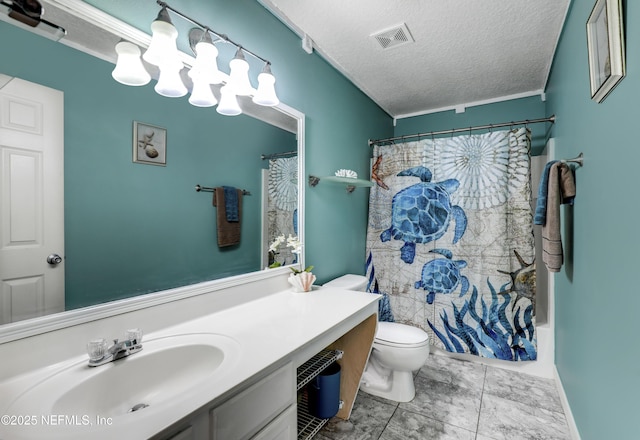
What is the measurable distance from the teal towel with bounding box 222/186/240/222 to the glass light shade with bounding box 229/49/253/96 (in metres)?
0.48

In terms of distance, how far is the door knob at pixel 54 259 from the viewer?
0.94 m

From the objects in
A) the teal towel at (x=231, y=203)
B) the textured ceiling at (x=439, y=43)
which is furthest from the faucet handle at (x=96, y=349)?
the textured ceiling at (x=439, y=43)

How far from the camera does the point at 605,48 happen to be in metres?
1.02

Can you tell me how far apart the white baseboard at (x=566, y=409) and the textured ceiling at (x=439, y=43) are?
7.54ft

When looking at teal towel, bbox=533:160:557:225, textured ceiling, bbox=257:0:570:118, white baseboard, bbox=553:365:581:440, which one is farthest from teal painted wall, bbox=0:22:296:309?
white baseboard, bbox=553:365:581:440

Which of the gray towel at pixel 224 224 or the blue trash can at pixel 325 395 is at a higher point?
the gray towel at pixel 224 224

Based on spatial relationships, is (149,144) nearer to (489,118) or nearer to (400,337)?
(400,337)

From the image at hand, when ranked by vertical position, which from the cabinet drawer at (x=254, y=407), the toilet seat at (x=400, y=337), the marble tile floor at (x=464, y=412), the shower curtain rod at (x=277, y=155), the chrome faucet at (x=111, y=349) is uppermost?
the shower curtain rod at (x=277, y=155)

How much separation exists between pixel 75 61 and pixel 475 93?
302cm

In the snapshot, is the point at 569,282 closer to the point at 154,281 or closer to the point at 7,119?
the point at 154,281

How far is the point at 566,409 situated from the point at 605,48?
196cm

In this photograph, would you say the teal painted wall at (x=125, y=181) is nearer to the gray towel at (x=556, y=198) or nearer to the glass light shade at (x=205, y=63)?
the glass light shade at (x=205, y=63)

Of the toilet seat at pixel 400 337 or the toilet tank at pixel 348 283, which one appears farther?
the toilet tank at pixel 348 283

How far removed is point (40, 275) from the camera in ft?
3.00
